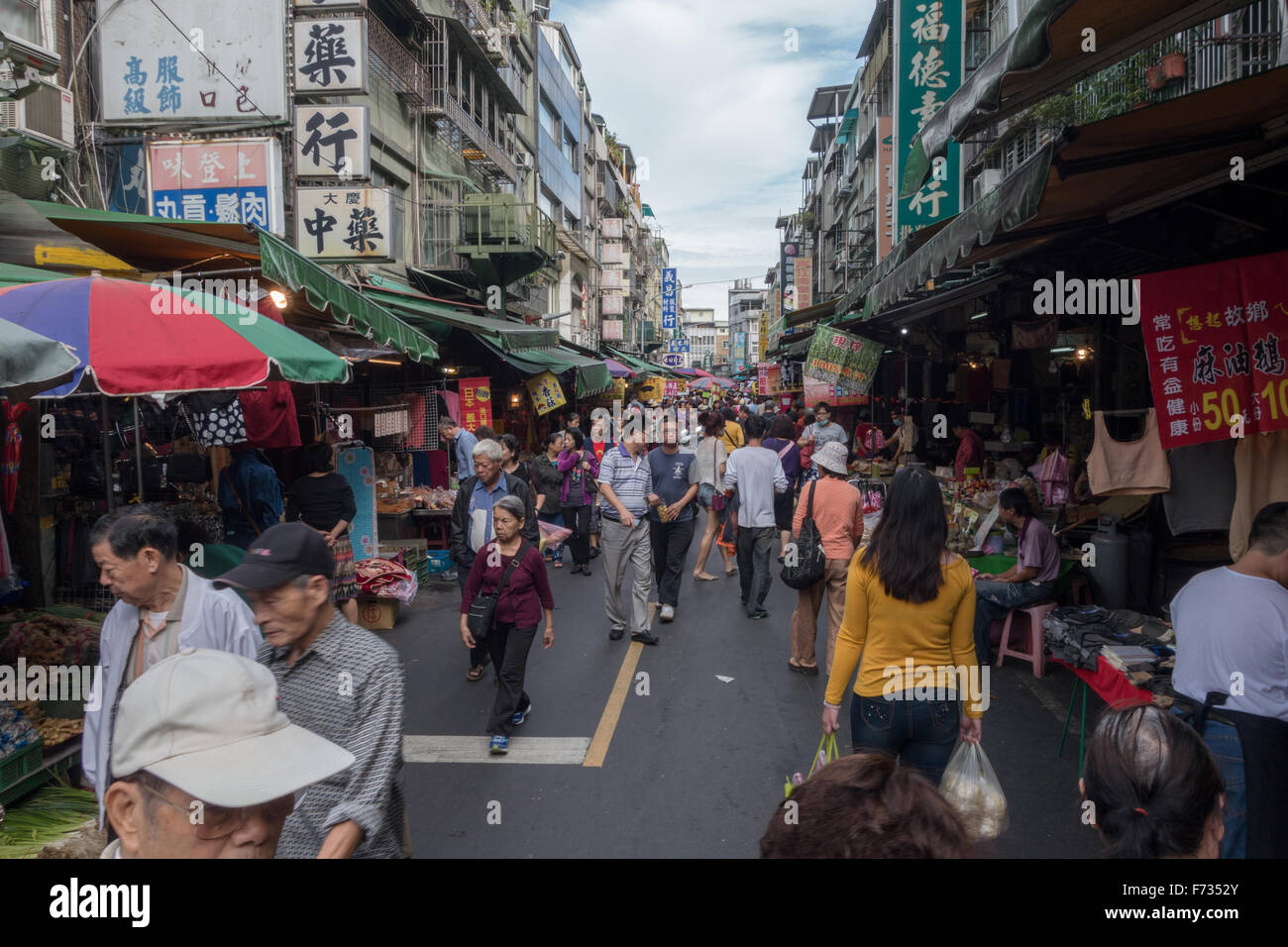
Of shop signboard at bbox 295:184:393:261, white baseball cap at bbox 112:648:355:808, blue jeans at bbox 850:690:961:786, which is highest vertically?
shop signboard at bbox 295:184:393:261

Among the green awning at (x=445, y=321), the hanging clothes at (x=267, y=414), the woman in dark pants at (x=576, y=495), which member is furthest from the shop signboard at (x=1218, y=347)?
the green awning at (x=445, y=321)

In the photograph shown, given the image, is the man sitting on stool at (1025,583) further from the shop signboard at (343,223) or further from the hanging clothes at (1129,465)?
the shop signboard at (343,223)

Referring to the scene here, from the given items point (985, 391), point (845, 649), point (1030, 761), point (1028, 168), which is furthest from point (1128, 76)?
point (845, 649)

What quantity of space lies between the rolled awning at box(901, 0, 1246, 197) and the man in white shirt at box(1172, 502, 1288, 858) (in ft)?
6.50

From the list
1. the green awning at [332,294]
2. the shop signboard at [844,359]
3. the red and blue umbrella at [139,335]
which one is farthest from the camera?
the shop signboard at [844,359]

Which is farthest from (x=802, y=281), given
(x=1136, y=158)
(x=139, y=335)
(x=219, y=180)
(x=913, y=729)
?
(x=913, y=729)

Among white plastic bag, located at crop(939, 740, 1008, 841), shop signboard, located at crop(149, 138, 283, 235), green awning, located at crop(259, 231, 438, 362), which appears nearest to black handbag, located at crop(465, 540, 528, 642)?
green awning, located at crop(259, 231, 438, 362)

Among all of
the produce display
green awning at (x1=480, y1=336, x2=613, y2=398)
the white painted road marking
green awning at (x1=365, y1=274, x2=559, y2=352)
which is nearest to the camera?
the produce display

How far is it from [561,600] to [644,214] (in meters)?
67.5

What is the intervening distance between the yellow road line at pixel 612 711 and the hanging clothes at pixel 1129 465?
377cm

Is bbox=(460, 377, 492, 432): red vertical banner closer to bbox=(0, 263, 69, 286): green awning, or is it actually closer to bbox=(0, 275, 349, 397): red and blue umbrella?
bbox=(0, 263, 69, 286): green awning

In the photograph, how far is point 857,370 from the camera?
11.9 metres

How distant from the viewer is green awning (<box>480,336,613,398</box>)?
1310cm

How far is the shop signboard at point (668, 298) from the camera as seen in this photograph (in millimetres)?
55719
